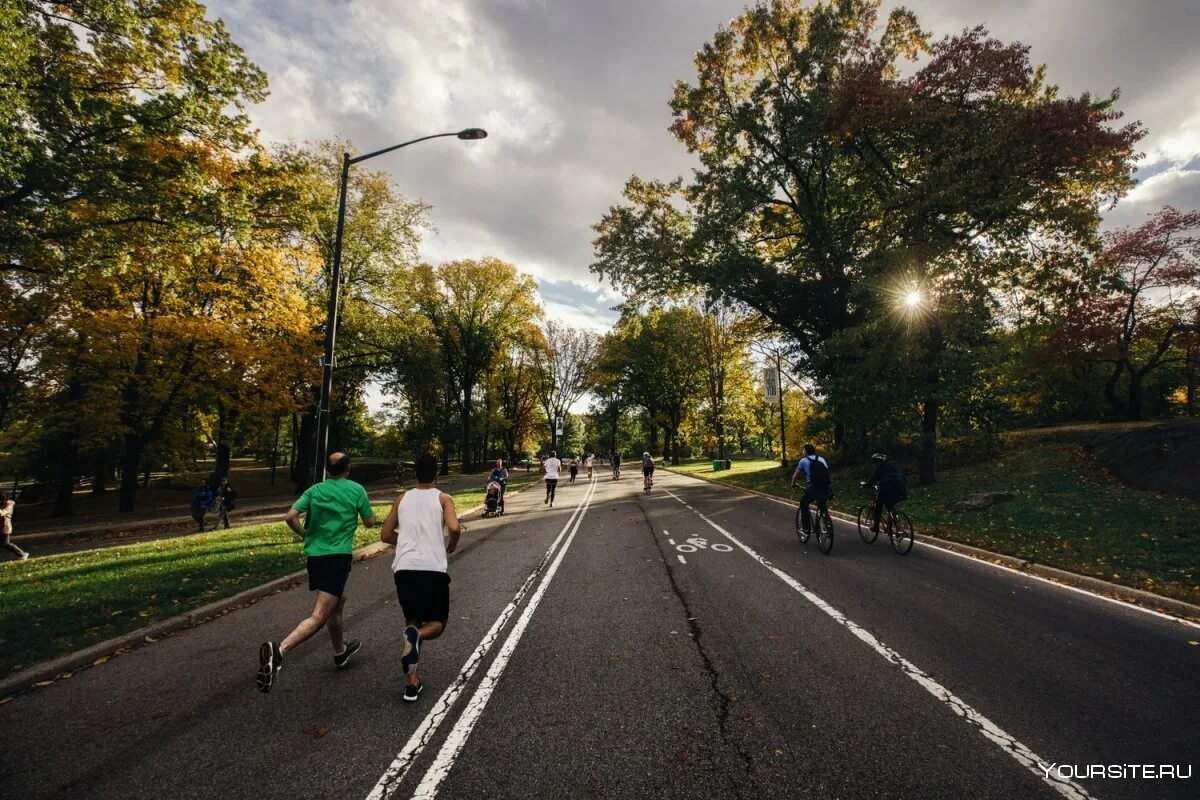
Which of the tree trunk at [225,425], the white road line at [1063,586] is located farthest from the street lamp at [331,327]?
the tree trunk at [225,425]

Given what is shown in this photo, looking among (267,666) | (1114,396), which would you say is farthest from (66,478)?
(1114,396)

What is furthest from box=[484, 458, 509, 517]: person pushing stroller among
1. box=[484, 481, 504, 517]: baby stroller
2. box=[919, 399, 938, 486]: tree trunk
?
box=[919, 399, 938, 486]: tree trunk

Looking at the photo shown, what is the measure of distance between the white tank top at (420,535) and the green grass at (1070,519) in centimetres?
981

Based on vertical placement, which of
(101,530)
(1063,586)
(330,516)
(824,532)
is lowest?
(101,530)

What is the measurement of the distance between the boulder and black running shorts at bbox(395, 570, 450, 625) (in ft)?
47.5

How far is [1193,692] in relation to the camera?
3914 mm

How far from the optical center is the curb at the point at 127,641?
4.21 metres

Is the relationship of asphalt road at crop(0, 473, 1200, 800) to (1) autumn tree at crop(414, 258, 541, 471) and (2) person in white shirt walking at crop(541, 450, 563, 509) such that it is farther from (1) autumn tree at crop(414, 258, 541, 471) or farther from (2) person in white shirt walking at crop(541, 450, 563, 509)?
(1) autumn tree at crop(414, 258, 541, 471)

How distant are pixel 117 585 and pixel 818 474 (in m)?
12.6

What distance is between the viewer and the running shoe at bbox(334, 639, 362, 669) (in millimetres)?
4402

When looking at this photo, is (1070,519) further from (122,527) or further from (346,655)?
(122,527)

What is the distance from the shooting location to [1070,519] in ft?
34.8

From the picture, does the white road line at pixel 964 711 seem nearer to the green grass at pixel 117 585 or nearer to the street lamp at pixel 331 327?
Answer: the green grass at pixel 117 585

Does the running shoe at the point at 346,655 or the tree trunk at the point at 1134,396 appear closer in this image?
the running shoe at the point at 346,655
